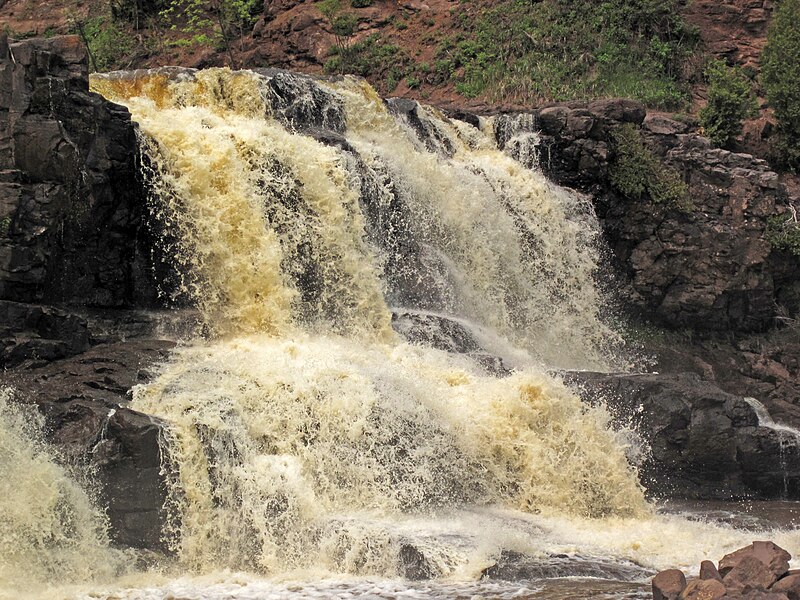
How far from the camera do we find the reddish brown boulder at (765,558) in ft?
24.7

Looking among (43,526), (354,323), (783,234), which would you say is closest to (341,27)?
(783,234)

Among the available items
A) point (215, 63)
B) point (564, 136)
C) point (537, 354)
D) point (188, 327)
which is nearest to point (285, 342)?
point (188, 327)

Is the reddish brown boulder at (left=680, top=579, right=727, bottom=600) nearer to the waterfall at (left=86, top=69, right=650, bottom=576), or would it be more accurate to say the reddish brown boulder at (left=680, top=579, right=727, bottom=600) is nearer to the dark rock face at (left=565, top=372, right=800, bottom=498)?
the waterfall at (left=86, top=69, right=650, bottom=576)

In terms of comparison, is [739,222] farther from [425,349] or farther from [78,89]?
[78,89]

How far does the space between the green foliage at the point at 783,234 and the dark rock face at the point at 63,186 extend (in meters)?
11.7

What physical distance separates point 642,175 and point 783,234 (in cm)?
278

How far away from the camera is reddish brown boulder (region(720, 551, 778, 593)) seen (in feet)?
24.2

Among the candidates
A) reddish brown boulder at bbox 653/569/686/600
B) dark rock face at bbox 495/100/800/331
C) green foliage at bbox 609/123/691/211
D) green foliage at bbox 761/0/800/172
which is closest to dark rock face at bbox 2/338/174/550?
reddish brown boulder at bbox 653/569/686/600

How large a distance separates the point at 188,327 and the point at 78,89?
319 centimetres

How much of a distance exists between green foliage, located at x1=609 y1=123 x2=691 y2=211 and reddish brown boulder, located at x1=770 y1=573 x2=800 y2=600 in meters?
13.4

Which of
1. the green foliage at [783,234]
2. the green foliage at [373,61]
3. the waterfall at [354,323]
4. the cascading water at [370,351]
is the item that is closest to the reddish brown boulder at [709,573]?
the cascading water at [370,351]

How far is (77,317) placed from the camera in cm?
1257

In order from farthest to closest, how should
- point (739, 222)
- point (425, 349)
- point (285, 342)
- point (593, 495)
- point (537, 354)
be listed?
1. point (739, 222)
2. point (537, 354)
3. point (425, 349)
4. point (285, 342)
5. point (593, 495)

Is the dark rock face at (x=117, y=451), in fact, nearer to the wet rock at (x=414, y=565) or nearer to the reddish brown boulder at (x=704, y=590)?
the wet rock at (x=414, y=565)
